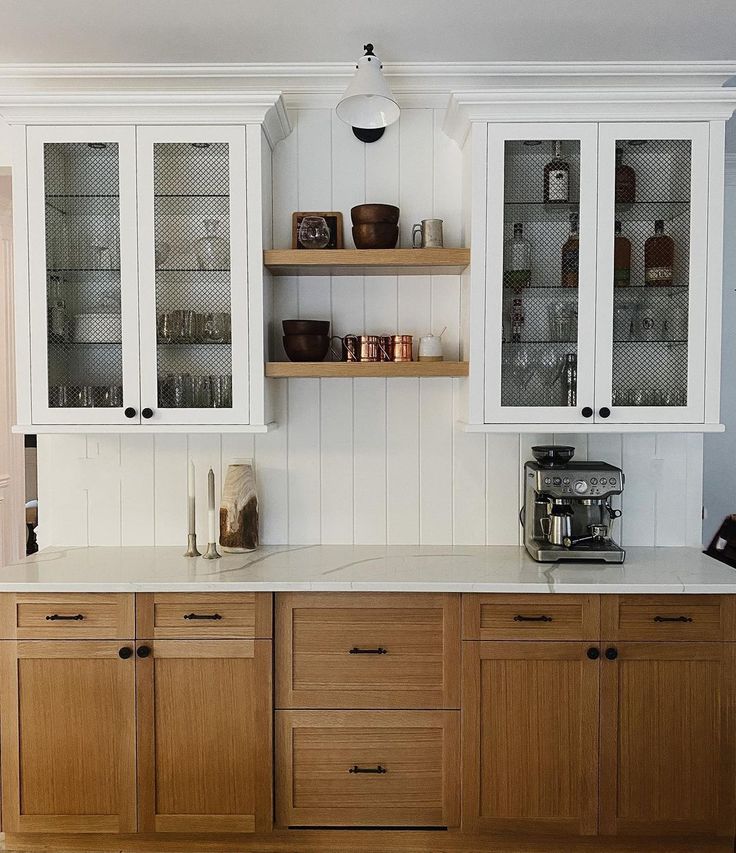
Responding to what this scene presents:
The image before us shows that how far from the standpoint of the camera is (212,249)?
8.48 feet

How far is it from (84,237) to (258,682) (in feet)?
5.23

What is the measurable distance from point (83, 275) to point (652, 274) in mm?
1932

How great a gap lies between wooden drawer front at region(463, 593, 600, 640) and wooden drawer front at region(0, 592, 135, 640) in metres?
1.09

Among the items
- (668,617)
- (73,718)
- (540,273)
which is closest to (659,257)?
(540,273)

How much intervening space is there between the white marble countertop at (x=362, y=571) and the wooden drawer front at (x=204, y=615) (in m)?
0.04

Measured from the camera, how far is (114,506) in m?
2.92

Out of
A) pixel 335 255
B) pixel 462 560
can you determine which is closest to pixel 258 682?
pixel 462 560

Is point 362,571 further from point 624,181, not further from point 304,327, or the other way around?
point 624,181

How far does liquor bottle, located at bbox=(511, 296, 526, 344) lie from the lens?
8.43 feet

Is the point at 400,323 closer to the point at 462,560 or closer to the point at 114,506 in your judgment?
the point at 462,560

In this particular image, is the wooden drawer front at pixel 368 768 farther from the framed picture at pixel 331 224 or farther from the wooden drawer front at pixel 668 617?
the framed picture at pixel 331 224

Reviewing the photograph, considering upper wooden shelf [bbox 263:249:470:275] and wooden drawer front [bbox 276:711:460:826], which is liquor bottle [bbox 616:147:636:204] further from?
wooden drawer front [bbox 276:711:460:826]

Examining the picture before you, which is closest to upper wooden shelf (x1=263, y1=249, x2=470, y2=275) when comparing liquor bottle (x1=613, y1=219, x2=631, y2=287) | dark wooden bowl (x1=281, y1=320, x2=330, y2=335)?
dark wooden bowl (x1=281, y1=320, x2=330, y2=335)

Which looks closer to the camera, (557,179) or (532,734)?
(532,734)
